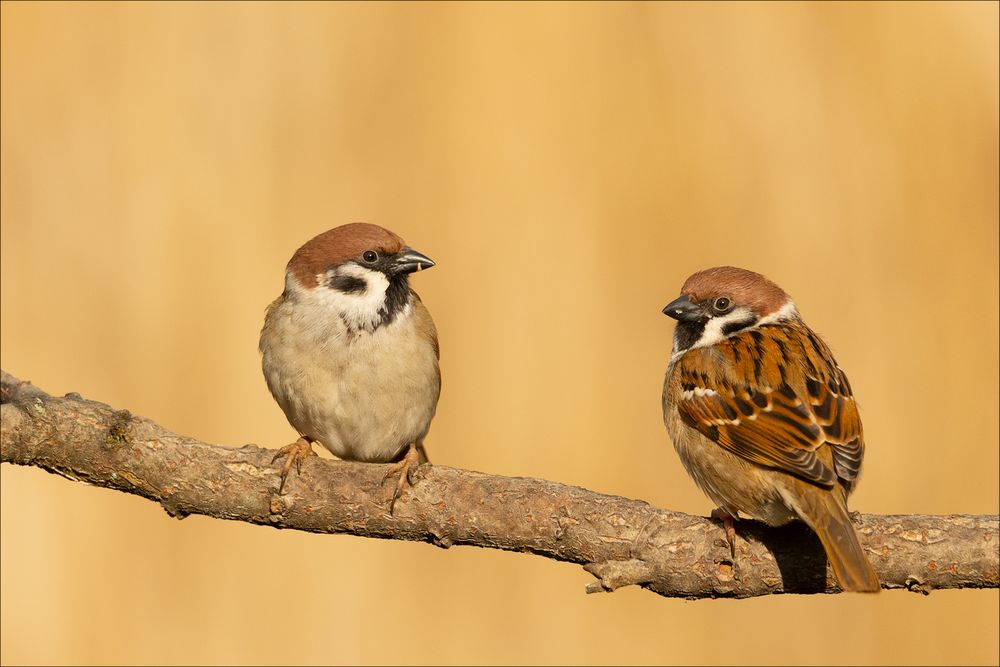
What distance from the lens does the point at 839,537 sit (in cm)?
284

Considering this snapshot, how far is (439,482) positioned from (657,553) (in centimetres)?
60

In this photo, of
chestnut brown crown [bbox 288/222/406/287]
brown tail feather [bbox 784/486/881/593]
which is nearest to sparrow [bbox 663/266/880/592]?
brown tail feather [bbox 784/486/881/593]

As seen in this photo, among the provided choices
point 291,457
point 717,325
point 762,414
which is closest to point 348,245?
point 291,457

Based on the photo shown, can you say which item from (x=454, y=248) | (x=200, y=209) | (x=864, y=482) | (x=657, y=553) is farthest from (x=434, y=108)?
(x=657, y=553)

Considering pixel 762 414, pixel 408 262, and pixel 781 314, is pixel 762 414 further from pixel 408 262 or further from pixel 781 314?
pixel 408 262

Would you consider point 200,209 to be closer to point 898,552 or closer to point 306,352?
point 306,352

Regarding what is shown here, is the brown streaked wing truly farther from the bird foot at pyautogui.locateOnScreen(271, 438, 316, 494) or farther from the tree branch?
the bird foot at pyautogui.locateOnScreen(271, 438, 316, 494)

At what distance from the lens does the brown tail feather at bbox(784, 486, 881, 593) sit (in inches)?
108

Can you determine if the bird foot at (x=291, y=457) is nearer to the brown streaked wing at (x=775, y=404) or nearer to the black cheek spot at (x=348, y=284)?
the black cheek spot at (x=348, y=284)

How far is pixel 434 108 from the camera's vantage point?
5312 millimetres

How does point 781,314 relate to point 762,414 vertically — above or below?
above

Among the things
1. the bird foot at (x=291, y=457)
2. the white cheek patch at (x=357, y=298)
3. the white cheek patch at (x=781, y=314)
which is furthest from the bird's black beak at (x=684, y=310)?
the bird foot at (x=291, y=457)

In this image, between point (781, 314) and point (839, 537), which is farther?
point (781, 314)

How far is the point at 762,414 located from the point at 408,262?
3.67 feet
